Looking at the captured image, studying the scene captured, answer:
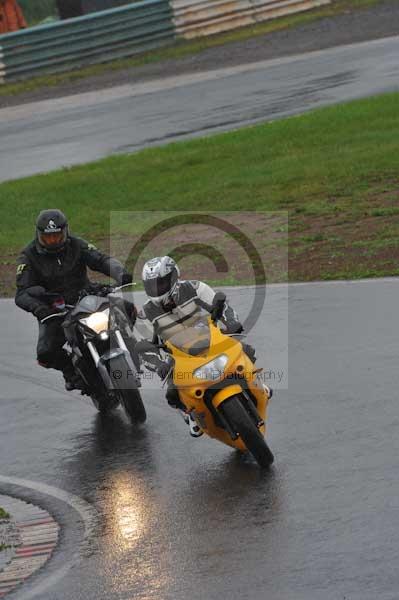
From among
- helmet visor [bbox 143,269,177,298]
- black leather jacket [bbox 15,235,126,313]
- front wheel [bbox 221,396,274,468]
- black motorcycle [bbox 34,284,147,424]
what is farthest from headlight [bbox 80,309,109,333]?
front wheel [bbox 221,396,274,468]

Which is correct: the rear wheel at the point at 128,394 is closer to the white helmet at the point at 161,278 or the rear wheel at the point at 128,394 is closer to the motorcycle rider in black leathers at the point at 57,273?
the motorcycle rider in black leathers at the point at 57,273

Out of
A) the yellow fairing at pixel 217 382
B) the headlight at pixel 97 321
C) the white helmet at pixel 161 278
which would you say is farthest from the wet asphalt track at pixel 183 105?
the yellow fairing at pixel 217 382

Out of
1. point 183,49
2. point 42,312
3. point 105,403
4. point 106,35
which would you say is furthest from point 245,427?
point 106,35

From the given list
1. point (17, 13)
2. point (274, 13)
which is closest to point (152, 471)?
point (274, 13)

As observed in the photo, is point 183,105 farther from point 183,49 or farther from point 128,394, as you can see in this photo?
point 128,394

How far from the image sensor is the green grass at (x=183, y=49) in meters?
33.9

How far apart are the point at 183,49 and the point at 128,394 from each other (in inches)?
985

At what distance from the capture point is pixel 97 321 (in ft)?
35.3

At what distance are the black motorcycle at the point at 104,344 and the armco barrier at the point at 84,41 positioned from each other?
24.8 m

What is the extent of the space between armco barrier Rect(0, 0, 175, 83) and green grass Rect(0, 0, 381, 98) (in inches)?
15.5

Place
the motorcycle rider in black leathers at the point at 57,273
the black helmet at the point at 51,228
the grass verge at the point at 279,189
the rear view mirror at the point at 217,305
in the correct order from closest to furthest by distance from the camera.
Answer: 1. the rear view mirror at the point at 217,305
2. the black helmet at the point at 51,228
3. the motorcycle rider in black leathers at the point at 57,273
4. the grass verge at the point at 279,189

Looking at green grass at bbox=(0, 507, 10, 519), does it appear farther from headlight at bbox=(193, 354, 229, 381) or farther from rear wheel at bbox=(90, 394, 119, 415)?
rear wheel at bbox=(90, 394, 119, 415)

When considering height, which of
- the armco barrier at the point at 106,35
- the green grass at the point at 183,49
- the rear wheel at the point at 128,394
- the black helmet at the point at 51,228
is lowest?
the green grass at the point at 183,49

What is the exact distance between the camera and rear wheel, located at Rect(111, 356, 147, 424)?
10523mm
